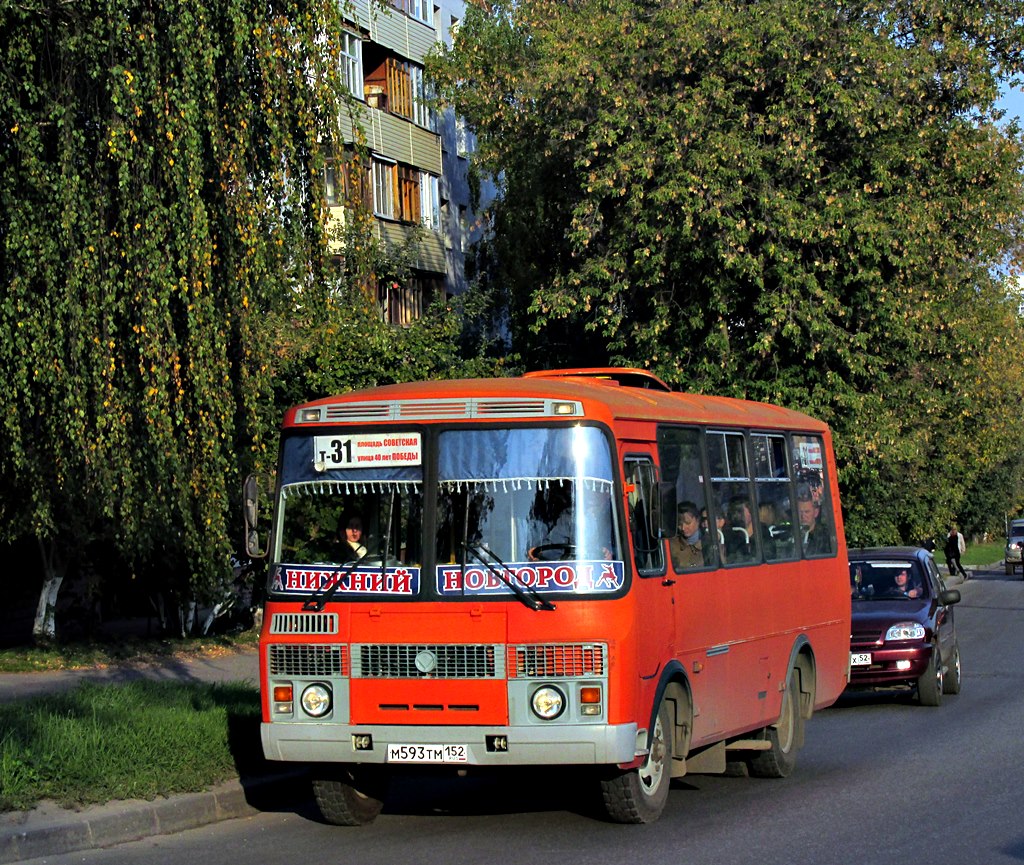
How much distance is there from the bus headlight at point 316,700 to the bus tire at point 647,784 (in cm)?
168

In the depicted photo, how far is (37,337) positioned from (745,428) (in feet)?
17.3

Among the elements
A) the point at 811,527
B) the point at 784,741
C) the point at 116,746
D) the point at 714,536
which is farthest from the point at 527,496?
the point at 811,527

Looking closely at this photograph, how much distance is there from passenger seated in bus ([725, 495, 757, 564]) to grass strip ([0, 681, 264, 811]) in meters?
3.71

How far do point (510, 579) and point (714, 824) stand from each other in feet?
6.92

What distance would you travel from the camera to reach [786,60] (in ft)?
Result: 82.4

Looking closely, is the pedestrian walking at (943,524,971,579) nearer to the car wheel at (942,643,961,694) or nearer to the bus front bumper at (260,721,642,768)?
the car wheel at (942,643,961,694)

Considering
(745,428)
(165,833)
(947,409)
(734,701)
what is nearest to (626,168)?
(947,409)

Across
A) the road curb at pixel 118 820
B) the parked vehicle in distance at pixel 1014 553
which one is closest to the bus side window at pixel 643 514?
the road curb at pixel 118 820

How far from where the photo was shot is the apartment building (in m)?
40.3

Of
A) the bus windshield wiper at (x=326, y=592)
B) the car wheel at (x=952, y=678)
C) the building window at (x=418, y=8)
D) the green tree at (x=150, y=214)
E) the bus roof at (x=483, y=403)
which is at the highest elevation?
the building window at (x=418, y=8)

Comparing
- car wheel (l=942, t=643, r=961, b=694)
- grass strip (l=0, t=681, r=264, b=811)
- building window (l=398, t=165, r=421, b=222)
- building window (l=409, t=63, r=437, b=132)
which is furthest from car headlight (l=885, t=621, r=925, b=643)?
building window (l=409, t=63, r=437, b=132)

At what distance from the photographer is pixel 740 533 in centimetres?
1112

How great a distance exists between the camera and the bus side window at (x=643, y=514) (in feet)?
29.6

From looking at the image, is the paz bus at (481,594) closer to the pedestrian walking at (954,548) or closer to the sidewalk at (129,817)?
the sidewalk at (129,817)
